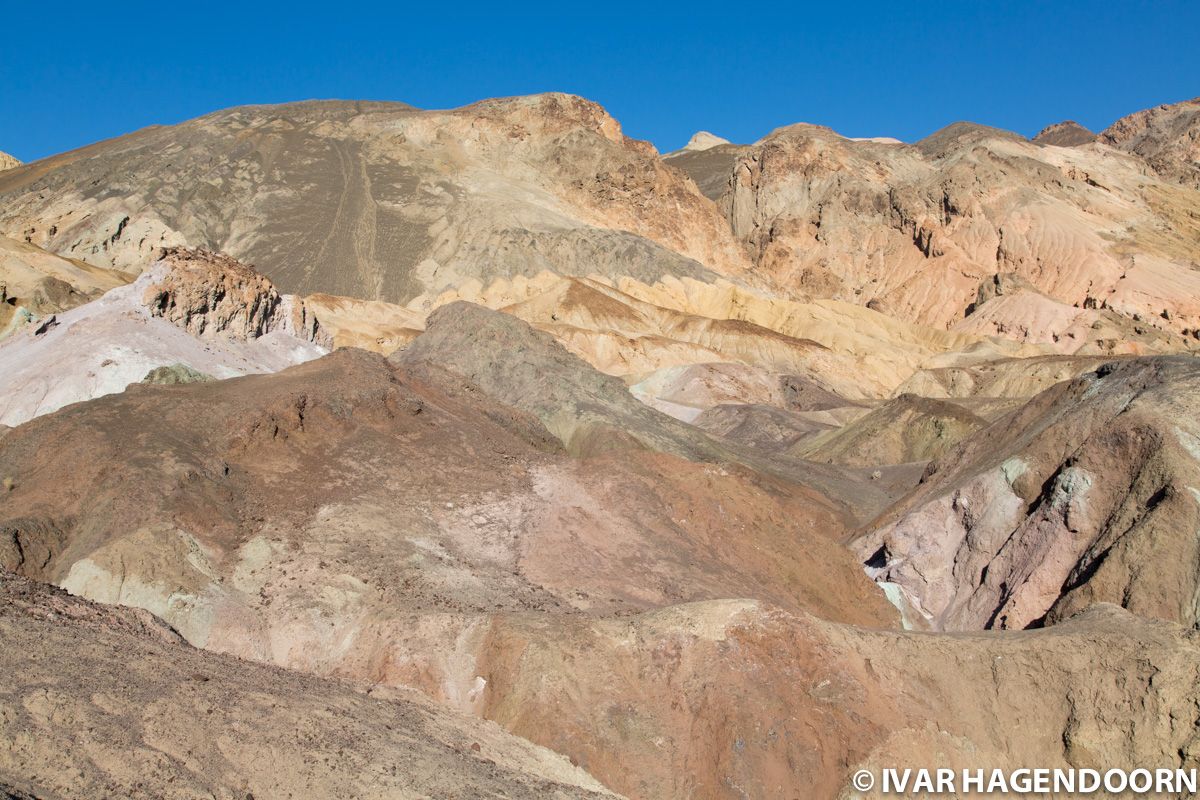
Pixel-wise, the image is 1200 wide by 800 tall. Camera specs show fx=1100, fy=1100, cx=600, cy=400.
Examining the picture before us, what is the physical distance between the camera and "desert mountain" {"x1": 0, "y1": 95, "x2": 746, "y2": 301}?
68.7 meters

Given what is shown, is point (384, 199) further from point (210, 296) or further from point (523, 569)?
point (523, 569)

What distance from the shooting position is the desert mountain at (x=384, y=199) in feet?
225

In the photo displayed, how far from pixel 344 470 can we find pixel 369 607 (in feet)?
17.3

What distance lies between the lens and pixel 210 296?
30109 millimetres

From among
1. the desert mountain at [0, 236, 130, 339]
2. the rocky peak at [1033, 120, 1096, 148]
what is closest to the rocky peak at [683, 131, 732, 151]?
the rocky peak at [1033, 120, 1096, 148]

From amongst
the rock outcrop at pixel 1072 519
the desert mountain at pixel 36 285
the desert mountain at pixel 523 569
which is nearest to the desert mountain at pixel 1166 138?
the desert mountain at pixel 523 569

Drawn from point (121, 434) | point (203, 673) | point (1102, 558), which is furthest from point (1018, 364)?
point (203, 673)

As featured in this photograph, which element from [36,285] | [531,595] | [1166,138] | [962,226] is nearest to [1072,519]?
[531,595]

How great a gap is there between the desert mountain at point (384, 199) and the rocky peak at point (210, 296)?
3451 cm

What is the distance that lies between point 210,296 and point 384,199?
47769 millimetres

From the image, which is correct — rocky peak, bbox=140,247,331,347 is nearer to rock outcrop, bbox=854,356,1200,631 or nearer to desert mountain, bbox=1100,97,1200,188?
rock outcrop, bbox=854,356,1200,631

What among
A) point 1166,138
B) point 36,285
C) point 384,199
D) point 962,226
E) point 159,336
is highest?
point 1166,138

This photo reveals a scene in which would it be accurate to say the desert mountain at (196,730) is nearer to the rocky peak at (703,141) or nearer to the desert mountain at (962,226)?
the desert mountain at (962,226)

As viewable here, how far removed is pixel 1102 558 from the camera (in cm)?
1722
